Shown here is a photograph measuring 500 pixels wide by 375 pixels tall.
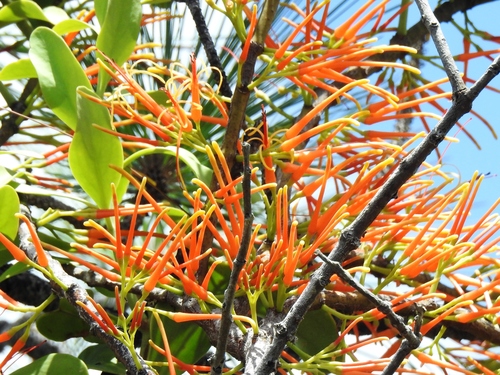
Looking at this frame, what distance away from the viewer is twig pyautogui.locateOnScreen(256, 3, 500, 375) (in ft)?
0.98

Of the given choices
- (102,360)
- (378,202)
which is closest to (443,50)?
(378,202)

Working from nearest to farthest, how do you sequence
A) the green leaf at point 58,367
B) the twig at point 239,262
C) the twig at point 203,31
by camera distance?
the twig at point 239,262 < the green leaf at point 58,367 < the twig at point 203,31

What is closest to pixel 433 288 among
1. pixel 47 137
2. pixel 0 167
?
pixel 0 167

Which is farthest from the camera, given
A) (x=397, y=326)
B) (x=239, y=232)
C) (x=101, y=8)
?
(x=101, y=8)

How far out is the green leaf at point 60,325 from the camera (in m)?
0.54

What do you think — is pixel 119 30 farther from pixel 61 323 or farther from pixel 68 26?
pixel 61 323

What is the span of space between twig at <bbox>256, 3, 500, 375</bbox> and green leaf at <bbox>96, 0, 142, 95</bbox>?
0.84 ft

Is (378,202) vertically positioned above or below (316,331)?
above

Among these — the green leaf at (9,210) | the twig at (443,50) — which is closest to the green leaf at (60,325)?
the green leaf at (9,210)

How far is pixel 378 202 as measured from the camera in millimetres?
304

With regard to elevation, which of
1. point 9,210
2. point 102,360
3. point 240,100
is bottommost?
point 102,360

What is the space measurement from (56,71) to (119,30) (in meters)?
0.06

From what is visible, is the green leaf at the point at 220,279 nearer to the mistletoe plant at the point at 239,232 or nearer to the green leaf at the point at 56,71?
the mistletoe plant at the point at 239,232

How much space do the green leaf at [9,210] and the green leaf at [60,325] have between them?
0.11 meters
